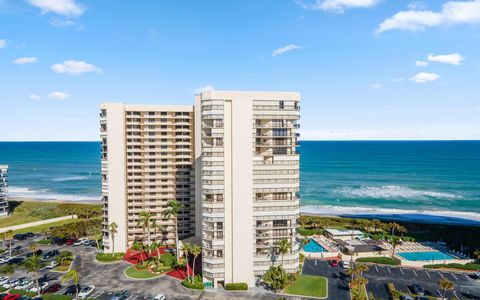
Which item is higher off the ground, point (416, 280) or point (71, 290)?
point (71, 290)

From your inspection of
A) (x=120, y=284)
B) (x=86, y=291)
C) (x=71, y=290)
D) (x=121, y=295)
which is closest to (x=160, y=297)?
(x=121, y=295)

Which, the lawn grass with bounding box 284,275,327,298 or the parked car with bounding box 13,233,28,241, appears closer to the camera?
the lawn grass with bounding box 284,275,327,298

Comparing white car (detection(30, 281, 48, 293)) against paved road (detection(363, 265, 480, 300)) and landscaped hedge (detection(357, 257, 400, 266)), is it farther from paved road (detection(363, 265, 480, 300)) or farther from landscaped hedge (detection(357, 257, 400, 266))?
landscaped hedge (detection(357, 257, 400, 266))

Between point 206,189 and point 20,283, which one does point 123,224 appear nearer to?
point 20,283

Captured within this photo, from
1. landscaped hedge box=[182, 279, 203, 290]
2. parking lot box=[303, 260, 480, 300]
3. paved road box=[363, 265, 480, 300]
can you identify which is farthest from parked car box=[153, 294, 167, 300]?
paved road box=[363, 265, 480, 300]

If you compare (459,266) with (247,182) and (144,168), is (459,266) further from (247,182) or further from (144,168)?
(144,168)

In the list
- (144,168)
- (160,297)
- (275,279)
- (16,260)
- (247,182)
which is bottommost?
(160,297)

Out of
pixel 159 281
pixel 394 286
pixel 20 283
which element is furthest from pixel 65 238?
pixel 394 286
